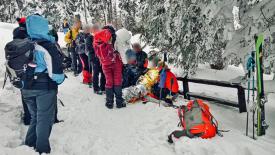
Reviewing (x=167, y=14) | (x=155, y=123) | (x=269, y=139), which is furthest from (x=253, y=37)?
(x=167, y=14)

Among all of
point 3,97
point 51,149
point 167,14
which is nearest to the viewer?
point 51,149

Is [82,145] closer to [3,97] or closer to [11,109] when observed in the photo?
[11,109]

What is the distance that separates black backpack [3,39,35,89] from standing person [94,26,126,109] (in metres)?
3.08

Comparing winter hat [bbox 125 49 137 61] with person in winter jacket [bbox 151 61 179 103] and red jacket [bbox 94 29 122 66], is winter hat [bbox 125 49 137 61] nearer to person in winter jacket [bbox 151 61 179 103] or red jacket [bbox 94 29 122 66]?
person in winter jacket [bbox 151 61 179 103]

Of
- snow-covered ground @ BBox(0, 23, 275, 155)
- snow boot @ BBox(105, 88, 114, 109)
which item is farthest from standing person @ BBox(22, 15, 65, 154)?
snow boot @ BBox(105, 88, 114, 109)

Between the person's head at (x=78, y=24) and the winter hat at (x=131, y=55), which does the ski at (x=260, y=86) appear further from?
the person's head at (x=78, y=24)

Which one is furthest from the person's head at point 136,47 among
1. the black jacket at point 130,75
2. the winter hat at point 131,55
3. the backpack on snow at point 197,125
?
the backpack on snow at point 197,125

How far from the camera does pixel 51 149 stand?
4750 millimetres

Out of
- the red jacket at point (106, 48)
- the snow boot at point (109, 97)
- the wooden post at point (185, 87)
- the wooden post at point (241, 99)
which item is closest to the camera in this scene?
the wooden post at point (241, 99)

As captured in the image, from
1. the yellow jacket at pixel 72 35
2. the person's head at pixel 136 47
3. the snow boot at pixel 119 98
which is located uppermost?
the yellow jacket at pixel 72 35

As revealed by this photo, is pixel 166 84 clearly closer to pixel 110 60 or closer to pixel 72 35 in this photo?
pixel 110 60

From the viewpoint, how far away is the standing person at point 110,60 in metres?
7.10

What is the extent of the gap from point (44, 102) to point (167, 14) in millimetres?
5128

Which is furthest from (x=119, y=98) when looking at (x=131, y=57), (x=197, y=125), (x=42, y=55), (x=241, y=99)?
(x=42, y=55)
